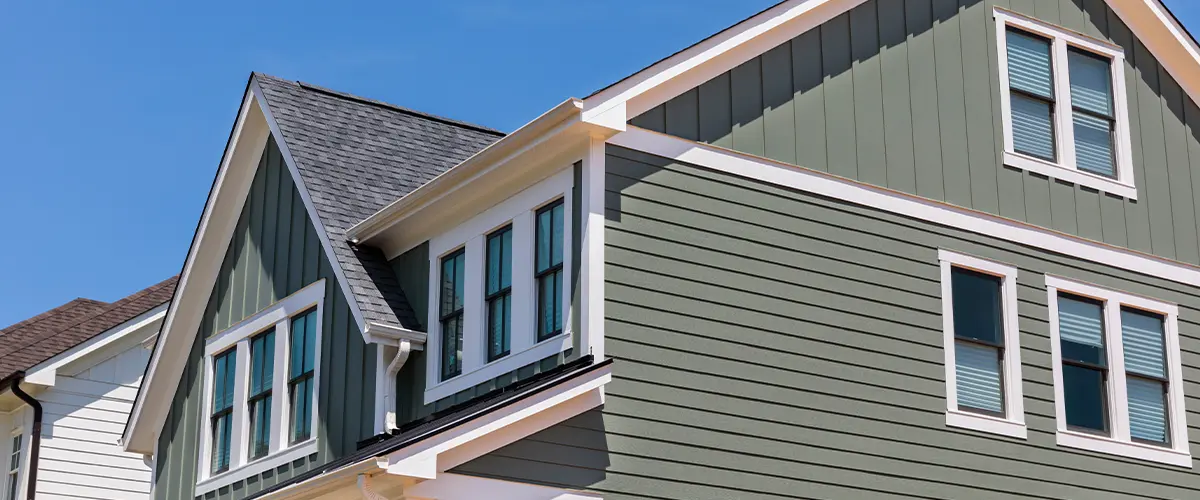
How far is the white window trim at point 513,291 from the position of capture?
13.5 m

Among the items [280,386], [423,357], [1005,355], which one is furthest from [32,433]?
[1005,355]

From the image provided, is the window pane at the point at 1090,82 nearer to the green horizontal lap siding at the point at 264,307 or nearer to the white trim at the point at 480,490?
the white trim at the point at 480,490

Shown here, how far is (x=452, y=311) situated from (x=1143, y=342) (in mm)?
7448

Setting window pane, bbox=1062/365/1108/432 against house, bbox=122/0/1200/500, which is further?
window pane, bbox=1062/365/1108/432

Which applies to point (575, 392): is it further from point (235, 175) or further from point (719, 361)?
point (235, 175)

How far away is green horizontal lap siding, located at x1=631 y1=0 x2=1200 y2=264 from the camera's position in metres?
14.6

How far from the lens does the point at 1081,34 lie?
1716cm

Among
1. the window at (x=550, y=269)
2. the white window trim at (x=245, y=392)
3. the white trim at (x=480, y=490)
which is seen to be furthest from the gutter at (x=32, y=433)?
the white trim at (x=480, y=490)

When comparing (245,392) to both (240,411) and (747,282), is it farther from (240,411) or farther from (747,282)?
(747,282)

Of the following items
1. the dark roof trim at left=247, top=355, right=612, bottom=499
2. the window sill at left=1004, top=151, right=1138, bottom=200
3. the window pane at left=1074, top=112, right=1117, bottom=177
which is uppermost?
the window pane at left=1074, top=112, right=1117, bottom=177

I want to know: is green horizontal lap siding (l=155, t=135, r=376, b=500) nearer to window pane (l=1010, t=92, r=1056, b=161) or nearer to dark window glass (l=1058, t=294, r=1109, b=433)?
dark window glass (l=1058, t=294, r=1109, b=433)

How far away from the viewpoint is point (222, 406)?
1777cm

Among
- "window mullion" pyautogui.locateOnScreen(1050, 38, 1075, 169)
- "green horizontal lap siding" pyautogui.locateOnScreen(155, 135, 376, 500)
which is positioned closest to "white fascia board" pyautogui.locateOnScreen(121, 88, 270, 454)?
"green horizontal lap siding" pyautogui.locateOnScreen(155, 135, 376, 500)

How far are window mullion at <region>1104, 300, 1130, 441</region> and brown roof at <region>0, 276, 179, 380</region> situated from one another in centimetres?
1301
